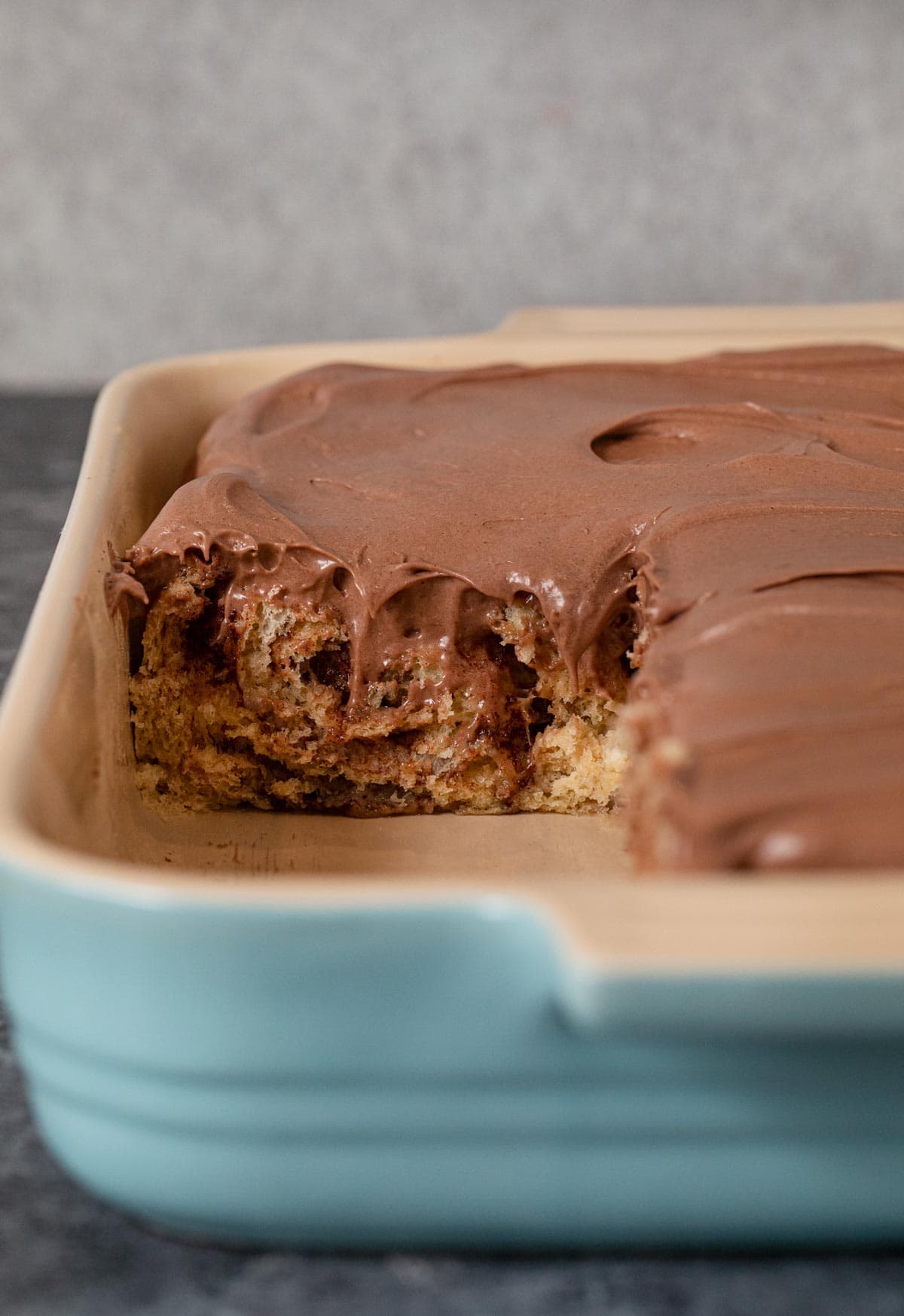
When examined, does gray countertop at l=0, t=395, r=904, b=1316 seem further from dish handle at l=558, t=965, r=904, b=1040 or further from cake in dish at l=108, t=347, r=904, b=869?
cake in dish at l=108, t=347, r=904, b=869

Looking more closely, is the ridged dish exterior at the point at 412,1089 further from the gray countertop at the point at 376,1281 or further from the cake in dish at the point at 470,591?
the cake in dish at the point at 470,591

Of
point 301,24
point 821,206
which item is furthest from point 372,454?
point 821,206

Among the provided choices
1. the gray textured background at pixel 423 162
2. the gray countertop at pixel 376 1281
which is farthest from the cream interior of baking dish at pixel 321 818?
the gray textured background at pixel 423 162

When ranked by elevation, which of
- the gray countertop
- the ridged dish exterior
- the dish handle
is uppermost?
the dish handle

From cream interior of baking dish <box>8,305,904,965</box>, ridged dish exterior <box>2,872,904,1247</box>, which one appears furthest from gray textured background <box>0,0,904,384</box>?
ridged dish exterior <box>2,872,904,1247</box>

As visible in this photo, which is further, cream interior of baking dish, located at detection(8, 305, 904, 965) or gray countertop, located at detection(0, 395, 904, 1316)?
gray countertop, located at detection(0, 395, 904, 1316)

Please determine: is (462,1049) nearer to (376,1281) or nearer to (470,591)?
(376,1281)

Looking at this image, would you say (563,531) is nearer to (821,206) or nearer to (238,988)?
(238,988)
